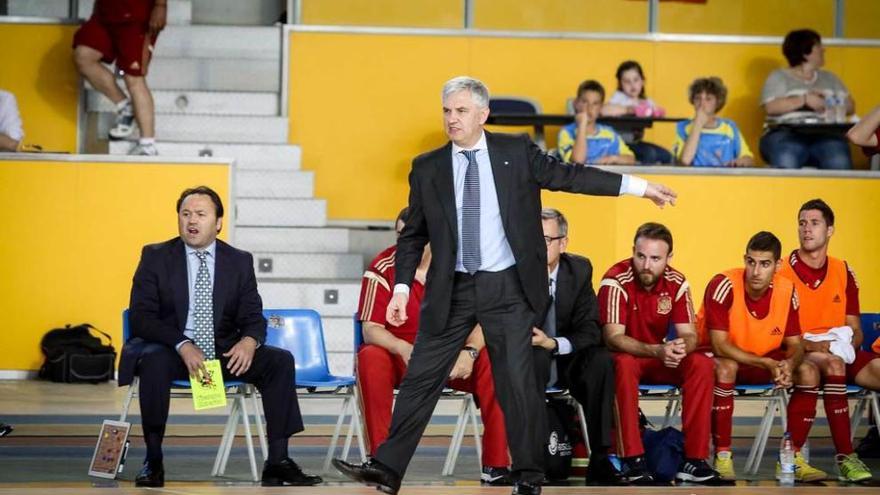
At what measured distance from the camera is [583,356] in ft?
24.3

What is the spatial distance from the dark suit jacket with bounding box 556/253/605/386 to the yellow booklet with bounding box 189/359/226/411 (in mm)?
1560

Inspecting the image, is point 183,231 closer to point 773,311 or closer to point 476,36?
point 773,311

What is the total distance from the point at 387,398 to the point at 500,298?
43.6 inches

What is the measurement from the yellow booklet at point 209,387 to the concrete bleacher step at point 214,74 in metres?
5.77

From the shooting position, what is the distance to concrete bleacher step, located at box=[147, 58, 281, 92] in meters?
12.5

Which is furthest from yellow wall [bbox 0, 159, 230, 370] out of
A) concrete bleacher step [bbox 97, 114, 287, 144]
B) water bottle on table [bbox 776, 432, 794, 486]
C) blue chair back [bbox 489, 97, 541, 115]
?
water bottle on table [bbox 776, 432, 794, 486]

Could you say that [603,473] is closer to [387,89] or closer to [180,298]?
[180,298]

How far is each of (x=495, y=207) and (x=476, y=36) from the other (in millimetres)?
6754

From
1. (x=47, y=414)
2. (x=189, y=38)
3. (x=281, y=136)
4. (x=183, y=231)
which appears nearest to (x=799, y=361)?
(x=183, y=231)

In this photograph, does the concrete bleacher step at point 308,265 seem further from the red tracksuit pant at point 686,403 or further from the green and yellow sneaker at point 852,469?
the green and yellow sneaker at point 852,469

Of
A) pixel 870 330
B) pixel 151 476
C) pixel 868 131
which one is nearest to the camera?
pixel 151 476

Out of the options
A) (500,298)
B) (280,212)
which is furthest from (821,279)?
(280,212)

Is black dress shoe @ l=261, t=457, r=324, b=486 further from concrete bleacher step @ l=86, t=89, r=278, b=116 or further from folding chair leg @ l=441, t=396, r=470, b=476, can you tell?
concrete bleacher step @ l=86, t=89, r=278, b=116

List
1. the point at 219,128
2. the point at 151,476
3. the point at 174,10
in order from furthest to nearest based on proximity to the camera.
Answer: the point at 174,10
the point at 219,128
the point at 151,476
